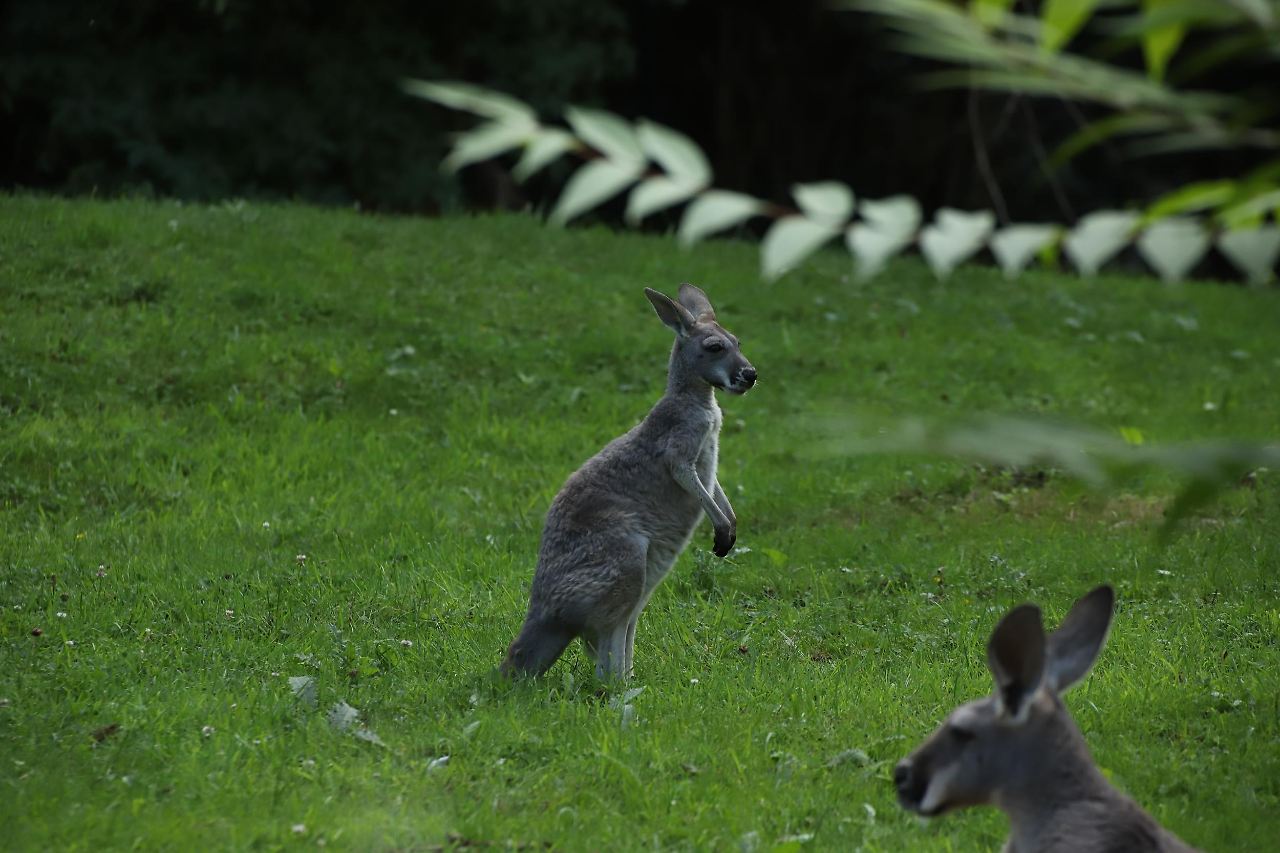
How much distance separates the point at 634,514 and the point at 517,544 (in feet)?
7.75

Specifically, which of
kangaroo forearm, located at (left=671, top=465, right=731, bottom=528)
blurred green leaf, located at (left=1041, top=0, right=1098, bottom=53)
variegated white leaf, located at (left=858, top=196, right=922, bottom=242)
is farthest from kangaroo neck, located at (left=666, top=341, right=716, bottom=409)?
blurred green leaf, located at (left=1041, top=0, right=1098, bottom=53)

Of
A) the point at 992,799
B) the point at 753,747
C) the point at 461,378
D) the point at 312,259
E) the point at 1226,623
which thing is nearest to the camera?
the point at 992,799

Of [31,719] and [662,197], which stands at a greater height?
[662,197]

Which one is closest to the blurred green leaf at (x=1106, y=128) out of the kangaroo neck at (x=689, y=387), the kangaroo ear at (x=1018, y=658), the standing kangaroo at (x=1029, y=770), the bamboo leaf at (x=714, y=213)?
the bamboo leaf at (x=714, y=213)

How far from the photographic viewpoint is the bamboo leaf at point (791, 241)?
6.84 ft

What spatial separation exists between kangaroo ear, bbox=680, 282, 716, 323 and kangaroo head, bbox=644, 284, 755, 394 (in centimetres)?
3

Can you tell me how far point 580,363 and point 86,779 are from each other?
295 inches

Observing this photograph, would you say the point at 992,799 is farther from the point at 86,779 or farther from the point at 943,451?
the point at 86,779

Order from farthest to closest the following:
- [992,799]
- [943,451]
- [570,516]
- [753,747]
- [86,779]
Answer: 1. [570,516]
2. [753,747]
3. [86,779]
4. [992,799]
5. [943,451]

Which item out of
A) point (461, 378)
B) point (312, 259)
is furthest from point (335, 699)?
point (312, 259)

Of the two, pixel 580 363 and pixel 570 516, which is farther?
pixel 580 363

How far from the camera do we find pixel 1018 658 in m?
4.05

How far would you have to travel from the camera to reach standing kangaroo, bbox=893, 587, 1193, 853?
4.12m

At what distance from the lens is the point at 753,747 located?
6.07 meters
